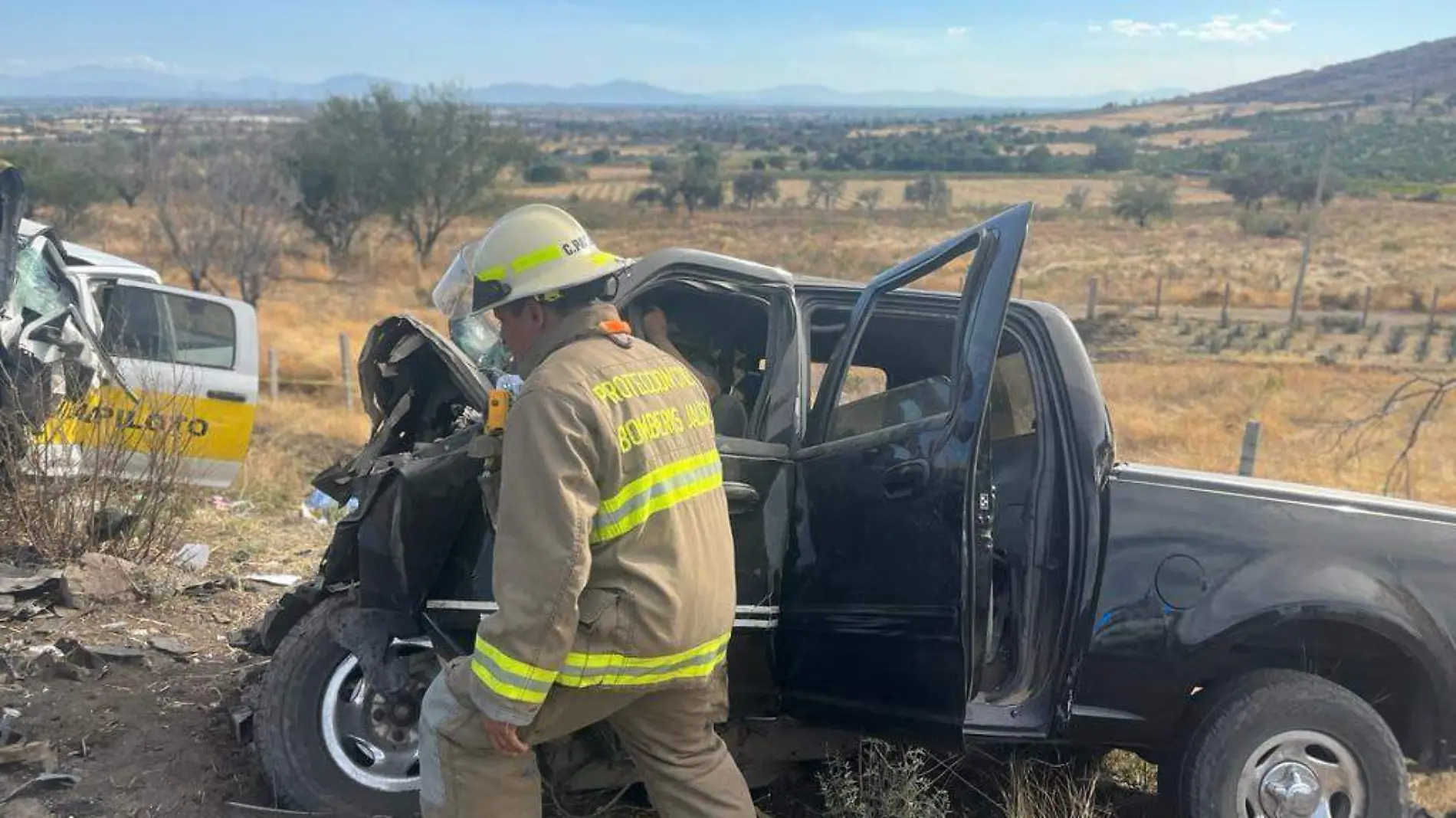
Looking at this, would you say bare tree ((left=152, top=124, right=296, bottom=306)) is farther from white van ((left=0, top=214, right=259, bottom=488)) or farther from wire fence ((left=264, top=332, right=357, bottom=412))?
white van ((left=0, top=214, right=259, bottom=488))

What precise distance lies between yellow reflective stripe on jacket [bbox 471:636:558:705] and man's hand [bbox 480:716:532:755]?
0.11 meters

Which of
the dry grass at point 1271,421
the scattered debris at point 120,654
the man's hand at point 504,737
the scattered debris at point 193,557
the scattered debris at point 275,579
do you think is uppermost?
the man's hand at point 504,737

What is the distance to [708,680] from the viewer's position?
111 inches

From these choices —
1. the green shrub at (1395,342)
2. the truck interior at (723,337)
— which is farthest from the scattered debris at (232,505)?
the green shrub at (1395,342)

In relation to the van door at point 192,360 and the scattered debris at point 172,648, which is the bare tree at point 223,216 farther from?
the scattered debris at point 172,648

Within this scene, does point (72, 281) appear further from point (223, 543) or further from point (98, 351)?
point (223, 543)

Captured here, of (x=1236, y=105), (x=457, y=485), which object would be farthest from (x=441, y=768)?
(x=1236, y=105)

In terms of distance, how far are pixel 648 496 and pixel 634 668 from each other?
402 mm

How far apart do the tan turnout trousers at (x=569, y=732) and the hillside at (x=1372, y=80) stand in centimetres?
13673

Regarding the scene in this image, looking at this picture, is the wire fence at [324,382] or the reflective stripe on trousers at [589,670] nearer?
the reflective stripe on trousers at [589,670]

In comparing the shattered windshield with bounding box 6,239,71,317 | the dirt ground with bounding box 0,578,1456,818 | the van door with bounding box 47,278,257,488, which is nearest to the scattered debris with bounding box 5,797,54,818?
the dirt ground with bounding box 0,578,1456,818

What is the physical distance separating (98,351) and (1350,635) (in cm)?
644

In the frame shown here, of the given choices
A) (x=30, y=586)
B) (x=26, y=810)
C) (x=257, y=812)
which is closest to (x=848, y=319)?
(x=257, y=812)

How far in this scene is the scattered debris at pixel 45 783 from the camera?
3.54 metres
